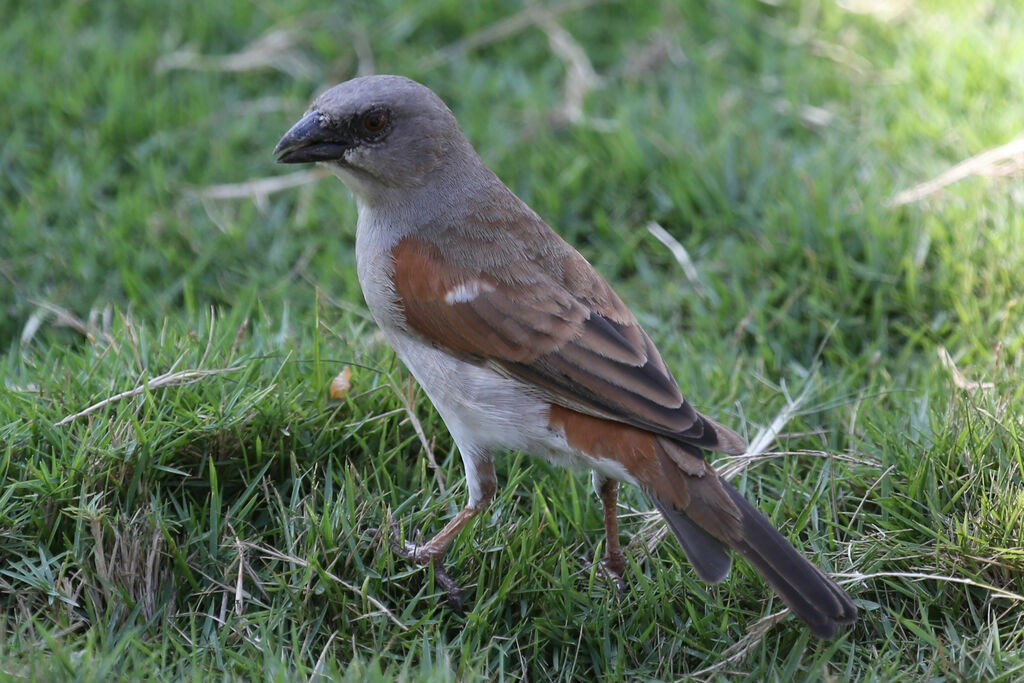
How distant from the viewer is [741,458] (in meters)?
3.88

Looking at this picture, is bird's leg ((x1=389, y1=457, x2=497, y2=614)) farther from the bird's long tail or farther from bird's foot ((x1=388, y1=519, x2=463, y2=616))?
the bird's long tail

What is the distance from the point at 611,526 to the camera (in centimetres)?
372

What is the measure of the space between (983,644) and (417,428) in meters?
1.89

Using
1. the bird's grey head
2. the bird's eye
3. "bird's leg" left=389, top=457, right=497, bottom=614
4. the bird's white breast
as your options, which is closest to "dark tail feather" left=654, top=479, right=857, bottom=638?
the bird's white breast

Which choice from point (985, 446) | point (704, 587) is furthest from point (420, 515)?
point (985, 446)

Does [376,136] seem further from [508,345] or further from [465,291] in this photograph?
[508,345]

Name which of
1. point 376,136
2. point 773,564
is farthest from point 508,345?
point 773,564

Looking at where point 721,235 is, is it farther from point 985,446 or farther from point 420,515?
point 420,515

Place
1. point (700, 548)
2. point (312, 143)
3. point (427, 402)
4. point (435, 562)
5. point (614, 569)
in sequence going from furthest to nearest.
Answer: point (427, 402) → point (312, 143) → point (614, 569) → point (435, 562) → point (700, 548)

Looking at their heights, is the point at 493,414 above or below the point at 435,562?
above

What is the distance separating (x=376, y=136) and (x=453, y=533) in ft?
4.55

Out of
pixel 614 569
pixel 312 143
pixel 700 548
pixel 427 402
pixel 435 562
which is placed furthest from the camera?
pixel 427 402

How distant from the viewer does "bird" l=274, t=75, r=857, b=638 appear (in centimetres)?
329

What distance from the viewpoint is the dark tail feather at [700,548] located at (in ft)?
10.4
